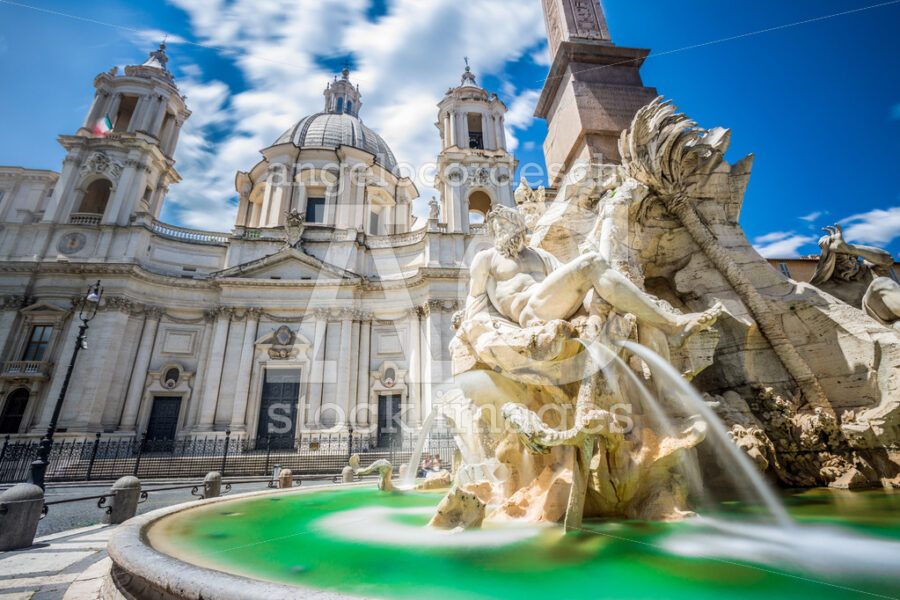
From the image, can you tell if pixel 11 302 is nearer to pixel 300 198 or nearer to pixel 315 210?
pixel 300 198

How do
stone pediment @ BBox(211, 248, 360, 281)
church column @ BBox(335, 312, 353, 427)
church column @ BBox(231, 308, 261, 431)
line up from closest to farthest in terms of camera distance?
1. church column @ BBox(231, 308, 261, 431)
2. church column @ BBox(335, 312, 353, 427)
3. stone pediment @ BBox(211, 248, 360, 281)

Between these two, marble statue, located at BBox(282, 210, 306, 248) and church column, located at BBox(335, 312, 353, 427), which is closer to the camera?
church column, located at BBox(335, 312, 353, 427)

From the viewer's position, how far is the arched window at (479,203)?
26391 millimetres

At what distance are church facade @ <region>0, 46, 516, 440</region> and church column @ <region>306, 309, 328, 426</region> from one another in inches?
2.9

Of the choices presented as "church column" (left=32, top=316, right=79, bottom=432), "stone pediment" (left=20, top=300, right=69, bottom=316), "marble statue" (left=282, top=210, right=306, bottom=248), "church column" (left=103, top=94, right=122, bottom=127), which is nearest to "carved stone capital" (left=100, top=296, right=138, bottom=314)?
"church column" (left=32, top=316, right=79, bottom=432)

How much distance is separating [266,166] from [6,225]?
14470mm

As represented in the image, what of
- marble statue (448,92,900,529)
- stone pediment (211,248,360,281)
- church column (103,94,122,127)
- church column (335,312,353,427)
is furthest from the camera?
church column (103,94,122,127)

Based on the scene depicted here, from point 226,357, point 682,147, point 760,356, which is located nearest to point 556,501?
point 760,356

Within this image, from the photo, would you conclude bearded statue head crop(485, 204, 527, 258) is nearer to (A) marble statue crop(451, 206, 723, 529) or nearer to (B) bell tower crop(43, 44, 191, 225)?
(A) marble statue crop(451, 206, 723, 529)

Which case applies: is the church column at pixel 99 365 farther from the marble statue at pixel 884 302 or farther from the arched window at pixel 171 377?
the marble statue at pixel 884 302

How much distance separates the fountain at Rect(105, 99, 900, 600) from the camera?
2098 mm

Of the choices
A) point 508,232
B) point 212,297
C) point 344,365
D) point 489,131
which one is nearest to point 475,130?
point 489,131

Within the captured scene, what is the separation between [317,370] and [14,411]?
14.1 meters

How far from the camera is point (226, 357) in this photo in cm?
2122
